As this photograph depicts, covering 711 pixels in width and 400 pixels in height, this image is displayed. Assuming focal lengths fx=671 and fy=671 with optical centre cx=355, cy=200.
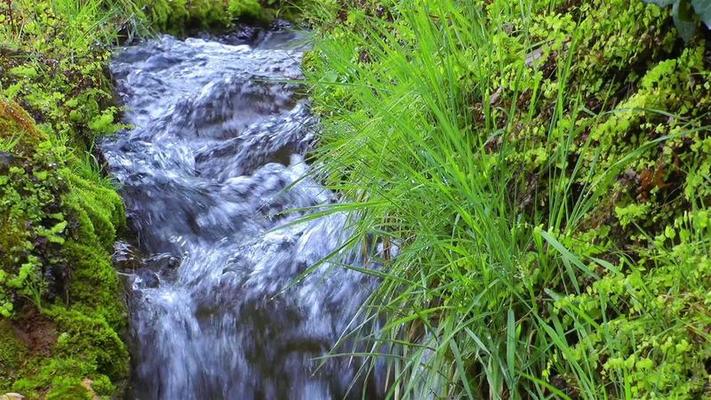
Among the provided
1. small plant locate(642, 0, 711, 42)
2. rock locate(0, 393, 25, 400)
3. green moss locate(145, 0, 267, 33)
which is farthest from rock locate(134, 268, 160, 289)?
green moss locate(145, 0, 267, 33)

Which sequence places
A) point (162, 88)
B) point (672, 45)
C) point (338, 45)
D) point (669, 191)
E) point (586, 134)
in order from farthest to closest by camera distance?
point (162, 88), point (338, 45), point (586, 134), point (672, 45), point (669, 191)

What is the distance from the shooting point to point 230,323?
9.42ft

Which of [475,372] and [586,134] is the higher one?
[586,134]

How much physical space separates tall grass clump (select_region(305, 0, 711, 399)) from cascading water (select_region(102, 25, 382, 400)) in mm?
355

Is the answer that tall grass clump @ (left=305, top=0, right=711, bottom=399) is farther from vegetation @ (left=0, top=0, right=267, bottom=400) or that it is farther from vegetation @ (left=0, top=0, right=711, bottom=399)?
vegetation @ (left=0, top=0, right=267, bottom=400)

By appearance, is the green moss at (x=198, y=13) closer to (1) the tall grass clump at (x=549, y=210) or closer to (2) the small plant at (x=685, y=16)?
(1) the tall grass clump at (x=549, y=210)

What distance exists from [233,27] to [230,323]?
17.1 ft

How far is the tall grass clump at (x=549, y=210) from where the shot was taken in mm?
1648

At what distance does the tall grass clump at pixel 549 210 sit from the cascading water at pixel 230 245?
36 centimetres

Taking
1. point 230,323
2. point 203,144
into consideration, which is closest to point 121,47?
point 203,144

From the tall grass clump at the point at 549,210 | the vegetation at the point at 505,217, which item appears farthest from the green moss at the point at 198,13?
the tall grass clump at the point at 549,210

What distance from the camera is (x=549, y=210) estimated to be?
2168 millimetres

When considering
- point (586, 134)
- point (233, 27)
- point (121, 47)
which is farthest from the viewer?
point (233, 27)

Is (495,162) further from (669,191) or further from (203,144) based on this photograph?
(203,144)
